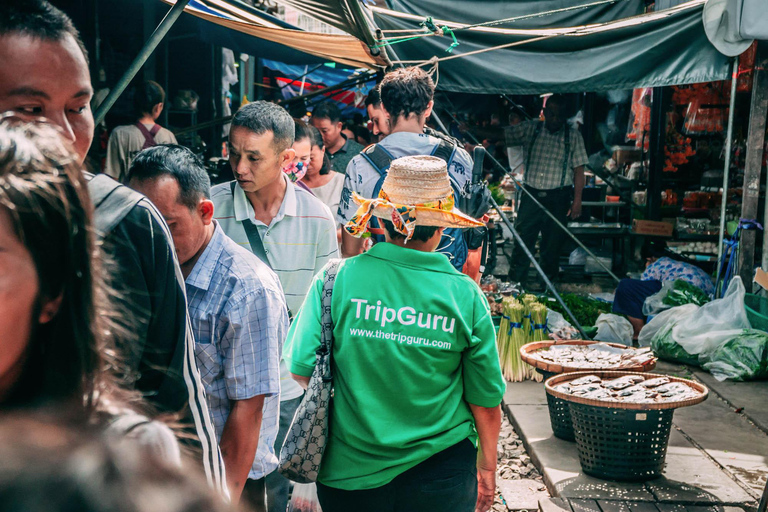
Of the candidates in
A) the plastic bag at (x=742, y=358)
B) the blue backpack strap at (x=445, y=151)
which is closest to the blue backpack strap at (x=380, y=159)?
the blue backpack strap at (x=445, y=151)

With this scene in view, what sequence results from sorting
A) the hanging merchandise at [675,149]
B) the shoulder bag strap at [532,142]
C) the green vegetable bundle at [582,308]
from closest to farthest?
1. the green vegetable bundle at [582,308]
2. the shoulder bag strap at [532,142]
3. the hanging merchandise at [675,149]

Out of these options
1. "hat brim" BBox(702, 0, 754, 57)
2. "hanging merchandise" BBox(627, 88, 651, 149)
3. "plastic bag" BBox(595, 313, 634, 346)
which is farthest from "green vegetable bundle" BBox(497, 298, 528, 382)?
"hanging merchandise" BBox(627, 88, 651, 149)

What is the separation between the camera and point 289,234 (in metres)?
3.44

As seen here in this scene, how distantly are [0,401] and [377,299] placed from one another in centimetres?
176

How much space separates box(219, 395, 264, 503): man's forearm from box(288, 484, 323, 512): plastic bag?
767 mm

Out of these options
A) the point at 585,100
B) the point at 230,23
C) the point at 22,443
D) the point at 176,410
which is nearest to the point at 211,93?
the point at 230,23

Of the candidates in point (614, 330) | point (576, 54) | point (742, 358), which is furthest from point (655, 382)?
point (576, 54)

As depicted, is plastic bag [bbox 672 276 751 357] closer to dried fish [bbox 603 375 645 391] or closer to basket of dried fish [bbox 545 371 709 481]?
dried fish [bbox 603 375 645 391]

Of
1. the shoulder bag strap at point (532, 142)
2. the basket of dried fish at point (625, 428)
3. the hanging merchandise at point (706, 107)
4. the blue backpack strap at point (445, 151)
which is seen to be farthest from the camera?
the shoulder bag strap at point (532, 142)

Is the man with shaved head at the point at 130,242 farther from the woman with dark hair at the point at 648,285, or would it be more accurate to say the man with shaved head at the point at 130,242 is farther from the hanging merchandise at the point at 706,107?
the hanging merchandise at the point at 706,107

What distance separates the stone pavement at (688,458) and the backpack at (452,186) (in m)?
1.60

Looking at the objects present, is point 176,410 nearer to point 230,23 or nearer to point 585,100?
point 230,23

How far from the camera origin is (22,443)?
527 mm

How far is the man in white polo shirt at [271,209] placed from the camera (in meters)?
3.38
